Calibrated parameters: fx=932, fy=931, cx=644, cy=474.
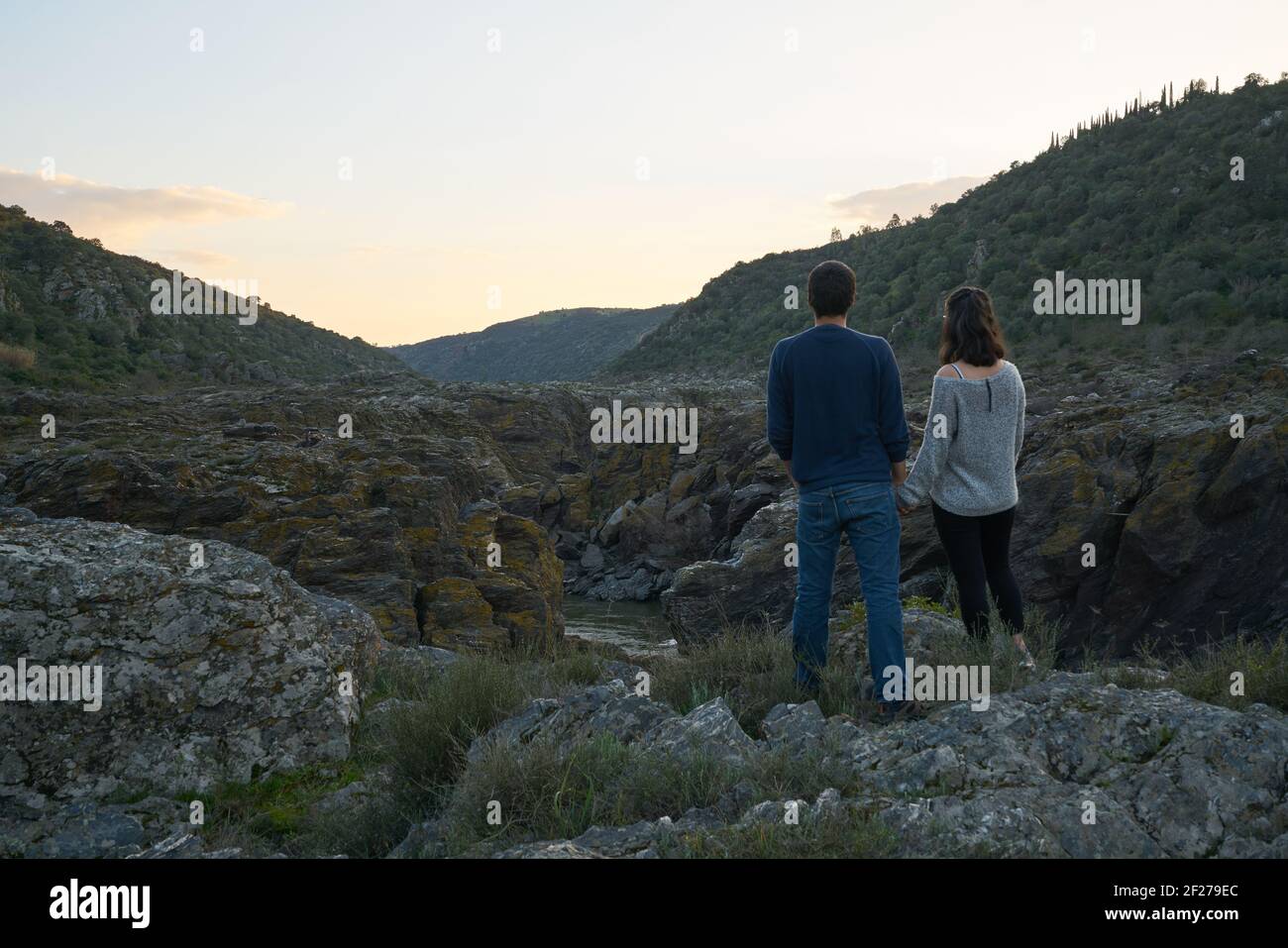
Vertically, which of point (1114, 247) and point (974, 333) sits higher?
point (1114, 247)

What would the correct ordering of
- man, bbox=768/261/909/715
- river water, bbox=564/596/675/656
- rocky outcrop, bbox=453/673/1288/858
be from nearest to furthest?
rocky outcrop, bbox=453/673/1288/858, man, bbox=768/261/909/715, river water, bbox=564/596/675/656

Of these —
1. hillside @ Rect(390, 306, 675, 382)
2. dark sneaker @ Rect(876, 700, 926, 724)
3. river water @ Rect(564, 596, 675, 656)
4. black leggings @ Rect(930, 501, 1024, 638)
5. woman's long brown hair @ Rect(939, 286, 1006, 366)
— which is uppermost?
hillside @ Rect(390, 306, 675, 382)

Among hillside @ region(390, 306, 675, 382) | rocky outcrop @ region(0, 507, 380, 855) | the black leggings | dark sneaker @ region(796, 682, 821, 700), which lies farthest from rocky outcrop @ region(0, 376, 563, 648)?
hillside @ region(390, 306, 675, 382)

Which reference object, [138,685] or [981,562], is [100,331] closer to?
[138,685]

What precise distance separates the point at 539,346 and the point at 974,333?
4397 inches

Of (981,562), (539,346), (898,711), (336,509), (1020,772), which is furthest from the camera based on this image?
(539,346)

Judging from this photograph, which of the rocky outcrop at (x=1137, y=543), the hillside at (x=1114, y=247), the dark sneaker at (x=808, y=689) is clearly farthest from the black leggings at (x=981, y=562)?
the hillside at (x=1114, y=247)

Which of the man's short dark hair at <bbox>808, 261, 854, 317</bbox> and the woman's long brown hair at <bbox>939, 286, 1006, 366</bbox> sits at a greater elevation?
the man's short dark hair at <bbox>808, 261, 854, 317</bbox>

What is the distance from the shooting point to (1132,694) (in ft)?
13.9

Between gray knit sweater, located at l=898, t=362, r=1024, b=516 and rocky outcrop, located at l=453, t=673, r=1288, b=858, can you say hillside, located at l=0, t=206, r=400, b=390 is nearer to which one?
gray knit sweater, located at l=898, t=362, r=1024, b=516

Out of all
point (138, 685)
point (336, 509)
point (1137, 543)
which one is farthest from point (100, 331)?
point (1137, 543)

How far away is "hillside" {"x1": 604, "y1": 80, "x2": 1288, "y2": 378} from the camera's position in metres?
28.0

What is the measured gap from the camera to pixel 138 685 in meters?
4.79

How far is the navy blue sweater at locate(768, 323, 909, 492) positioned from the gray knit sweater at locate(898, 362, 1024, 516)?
302 millimetres
